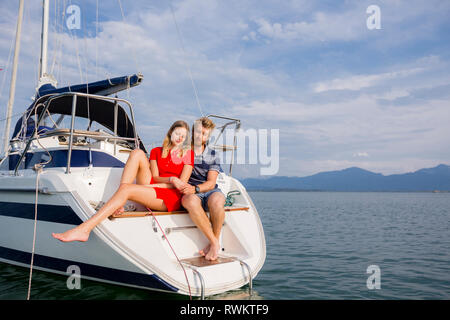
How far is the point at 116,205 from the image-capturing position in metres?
3.27

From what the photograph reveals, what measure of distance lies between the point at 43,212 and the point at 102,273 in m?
1.04

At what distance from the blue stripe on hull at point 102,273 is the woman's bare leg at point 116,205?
1.94ft

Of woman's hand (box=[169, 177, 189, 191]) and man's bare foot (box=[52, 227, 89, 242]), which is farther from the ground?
woman's hand (box=[169, 177, 189, 191])

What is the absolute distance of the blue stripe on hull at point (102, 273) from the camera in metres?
3.16

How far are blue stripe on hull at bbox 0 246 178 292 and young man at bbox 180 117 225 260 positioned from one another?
2.35ft

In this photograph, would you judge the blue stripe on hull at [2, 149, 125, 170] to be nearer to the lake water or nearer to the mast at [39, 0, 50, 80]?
the lake water

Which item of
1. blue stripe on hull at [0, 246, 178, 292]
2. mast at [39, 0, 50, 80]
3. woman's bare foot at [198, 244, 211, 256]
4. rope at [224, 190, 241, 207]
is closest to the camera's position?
blue stripe on hull at [0, 246, 178, 292]

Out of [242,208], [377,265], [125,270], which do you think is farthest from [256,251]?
[377,265]

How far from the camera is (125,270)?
3295 mm

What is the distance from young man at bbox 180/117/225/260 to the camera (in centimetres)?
362

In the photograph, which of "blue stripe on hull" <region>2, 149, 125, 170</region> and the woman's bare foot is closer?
the woman's bare foot

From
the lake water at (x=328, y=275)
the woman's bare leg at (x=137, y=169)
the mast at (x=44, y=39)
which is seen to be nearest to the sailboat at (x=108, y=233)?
the lake water at (x=328, y=275)

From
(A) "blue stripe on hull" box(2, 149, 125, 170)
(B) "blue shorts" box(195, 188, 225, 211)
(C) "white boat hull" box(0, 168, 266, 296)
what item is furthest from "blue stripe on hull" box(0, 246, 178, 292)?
(A) "blue stripe on hull" box(2, 149, 125, 170)
